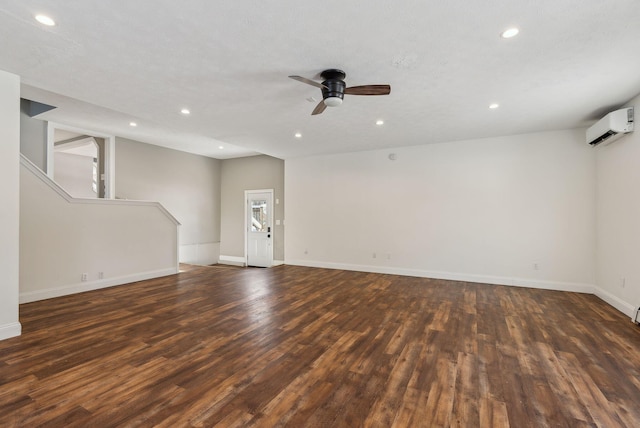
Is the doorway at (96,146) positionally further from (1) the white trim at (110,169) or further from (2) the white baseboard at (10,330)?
(2) the white baseboard at (10,330)

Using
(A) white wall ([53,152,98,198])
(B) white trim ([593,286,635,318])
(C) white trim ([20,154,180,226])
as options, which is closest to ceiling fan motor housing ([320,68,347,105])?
(C) white trim ([20,154,180,226])

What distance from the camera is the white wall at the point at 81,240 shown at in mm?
4148

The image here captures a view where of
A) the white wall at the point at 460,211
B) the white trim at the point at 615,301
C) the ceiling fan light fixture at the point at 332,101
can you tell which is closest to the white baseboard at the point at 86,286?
the white wall at the point at 460,211

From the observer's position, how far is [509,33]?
2328mm

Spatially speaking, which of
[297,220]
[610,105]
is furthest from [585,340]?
[297,220]

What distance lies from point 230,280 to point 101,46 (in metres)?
4.15

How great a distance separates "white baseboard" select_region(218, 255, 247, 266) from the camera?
8867 mm

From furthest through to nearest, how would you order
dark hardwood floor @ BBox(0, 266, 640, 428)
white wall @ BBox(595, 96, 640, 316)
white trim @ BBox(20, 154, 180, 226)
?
white trim @ BBox(20, 154, 180, 226) < white wall @ BBox(595, 96, 640, 316) < dark hardwood floor @ BBox(0, 266, 640, 428)

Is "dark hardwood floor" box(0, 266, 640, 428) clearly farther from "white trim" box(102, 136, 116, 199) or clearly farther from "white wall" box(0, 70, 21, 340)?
"white trim" box(102, 136, 116, 199)

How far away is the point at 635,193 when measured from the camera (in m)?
3.69

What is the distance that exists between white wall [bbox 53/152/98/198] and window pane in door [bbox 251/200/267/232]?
15.2ft

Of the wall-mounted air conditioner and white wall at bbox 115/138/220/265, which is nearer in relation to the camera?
the wall-mounted air conditioner

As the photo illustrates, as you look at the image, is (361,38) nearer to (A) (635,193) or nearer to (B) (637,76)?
(B) (637,76)

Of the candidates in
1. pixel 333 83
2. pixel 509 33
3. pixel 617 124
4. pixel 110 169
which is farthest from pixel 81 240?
pixel 617 124
